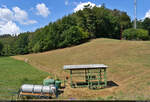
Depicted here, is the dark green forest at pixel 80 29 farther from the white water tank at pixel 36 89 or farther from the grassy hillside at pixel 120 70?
the white water tank at pixel 36 89

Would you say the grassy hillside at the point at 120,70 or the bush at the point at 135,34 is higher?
the bush at the point at 135,34

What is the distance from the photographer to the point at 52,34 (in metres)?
63.6

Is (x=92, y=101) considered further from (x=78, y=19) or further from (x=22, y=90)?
(x=78, y=19)

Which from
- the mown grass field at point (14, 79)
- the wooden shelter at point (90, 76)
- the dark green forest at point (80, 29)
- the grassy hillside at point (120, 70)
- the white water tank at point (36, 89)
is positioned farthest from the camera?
the dark green forest at point (80, 29)

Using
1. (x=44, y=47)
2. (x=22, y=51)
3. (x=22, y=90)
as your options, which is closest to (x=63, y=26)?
(x=44, y=47)

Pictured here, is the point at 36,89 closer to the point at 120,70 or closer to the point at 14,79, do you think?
the point at 14,79

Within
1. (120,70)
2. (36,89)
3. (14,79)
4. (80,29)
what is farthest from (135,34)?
(36,89)

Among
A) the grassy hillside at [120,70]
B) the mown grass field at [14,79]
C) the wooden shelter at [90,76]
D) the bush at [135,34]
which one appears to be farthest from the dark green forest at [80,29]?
the wooden shelter at [90,76]

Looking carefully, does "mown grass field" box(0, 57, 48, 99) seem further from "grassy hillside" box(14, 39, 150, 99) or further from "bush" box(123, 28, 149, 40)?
"bush" box(123, 28, 149, 40)

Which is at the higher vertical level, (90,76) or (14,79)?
(90,76)

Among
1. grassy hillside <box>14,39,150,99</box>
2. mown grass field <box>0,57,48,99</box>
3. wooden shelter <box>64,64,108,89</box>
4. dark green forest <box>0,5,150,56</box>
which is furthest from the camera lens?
dark green forest <box>0,5,150,56</box>

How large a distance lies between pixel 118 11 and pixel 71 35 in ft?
163

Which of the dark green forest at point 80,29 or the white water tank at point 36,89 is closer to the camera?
the white water tank at point 36,89

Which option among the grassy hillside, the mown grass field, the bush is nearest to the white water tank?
the mown grass field
